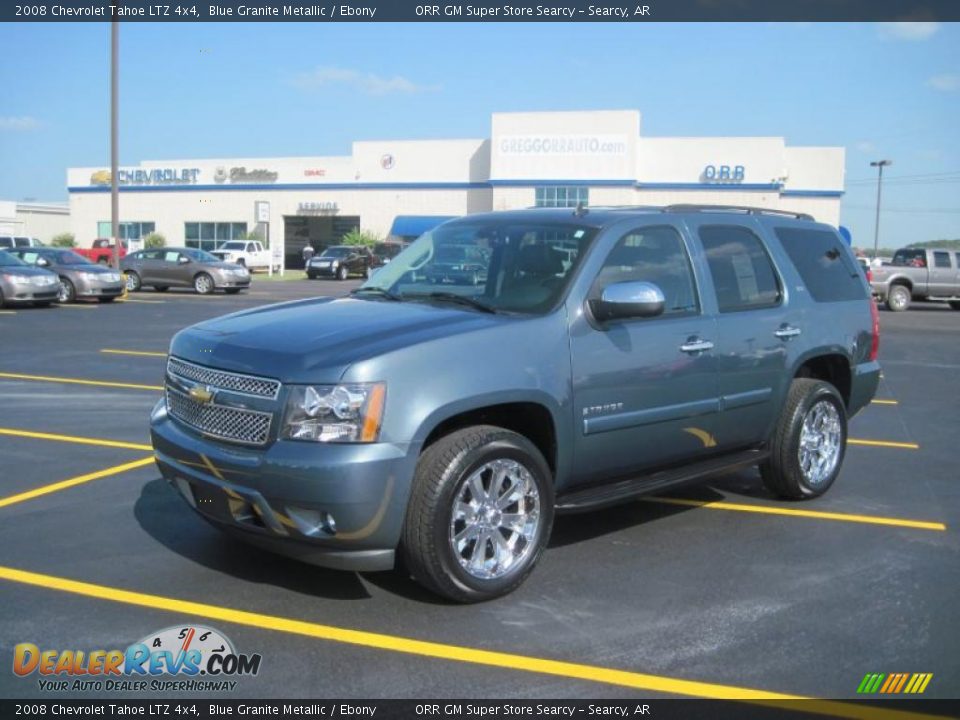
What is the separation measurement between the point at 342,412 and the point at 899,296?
89.2ft

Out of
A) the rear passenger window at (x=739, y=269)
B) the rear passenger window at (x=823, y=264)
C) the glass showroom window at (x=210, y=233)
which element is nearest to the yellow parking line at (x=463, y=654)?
the rear passenger window at (x=739, y=269)

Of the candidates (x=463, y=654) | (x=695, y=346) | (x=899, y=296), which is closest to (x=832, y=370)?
(x=695, y=346)

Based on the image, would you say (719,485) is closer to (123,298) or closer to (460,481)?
(460,481)

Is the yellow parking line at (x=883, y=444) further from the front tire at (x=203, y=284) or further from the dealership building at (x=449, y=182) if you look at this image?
the dealership building at (x=449, y=182)

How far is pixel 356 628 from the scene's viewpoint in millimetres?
4059

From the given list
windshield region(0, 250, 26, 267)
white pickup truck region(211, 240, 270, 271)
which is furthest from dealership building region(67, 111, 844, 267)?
windshield region(0, 250, 26, 267)

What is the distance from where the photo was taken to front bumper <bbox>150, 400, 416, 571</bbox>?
3875 millimetres

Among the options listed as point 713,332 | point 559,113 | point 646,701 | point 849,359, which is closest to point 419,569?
point 646,701

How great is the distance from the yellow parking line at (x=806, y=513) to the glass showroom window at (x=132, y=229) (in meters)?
62.1

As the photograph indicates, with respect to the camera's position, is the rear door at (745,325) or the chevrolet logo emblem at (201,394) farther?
the rear door at (745,325)

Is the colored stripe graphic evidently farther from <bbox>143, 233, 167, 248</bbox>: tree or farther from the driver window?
<bbox>143, 233, 167, 248</bbox>: tree

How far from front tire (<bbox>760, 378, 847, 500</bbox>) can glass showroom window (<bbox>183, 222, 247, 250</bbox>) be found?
57501 mm

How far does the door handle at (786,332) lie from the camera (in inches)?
229

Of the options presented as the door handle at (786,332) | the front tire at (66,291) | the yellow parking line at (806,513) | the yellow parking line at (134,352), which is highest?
the door handle at (786,332)
